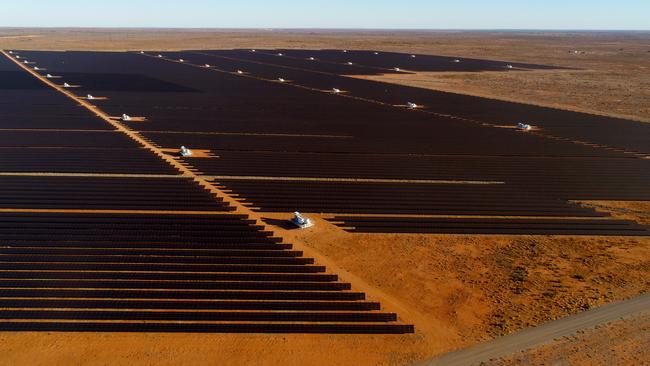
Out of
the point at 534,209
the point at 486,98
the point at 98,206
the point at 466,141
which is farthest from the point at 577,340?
the point at 486,98

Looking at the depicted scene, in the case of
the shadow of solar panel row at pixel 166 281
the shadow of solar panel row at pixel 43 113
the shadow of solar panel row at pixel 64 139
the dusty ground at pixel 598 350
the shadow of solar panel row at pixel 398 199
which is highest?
the shadow of solar panel row at pixel 43 113

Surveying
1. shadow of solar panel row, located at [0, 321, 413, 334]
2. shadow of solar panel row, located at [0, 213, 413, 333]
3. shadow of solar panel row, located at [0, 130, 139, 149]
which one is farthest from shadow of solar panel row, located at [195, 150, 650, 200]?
shadow of solar panel row, located at [0, 321, 413, 334]

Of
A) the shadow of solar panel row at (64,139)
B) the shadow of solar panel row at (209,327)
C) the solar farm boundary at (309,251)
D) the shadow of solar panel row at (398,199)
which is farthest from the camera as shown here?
the shadow of solar panel row at (64,139)

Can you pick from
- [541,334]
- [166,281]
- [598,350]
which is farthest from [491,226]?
[166,281]

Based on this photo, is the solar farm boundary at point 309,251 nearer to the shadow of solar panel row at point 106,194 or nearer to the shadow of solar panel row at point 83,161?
the shadow of solar panel row at point 106,194

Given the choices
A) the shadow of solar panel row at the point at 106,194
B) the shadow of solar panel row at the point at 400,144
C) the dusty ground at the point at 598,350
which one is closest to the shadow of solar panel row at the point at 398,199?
the shadow of solar panel row at the point at 106,194

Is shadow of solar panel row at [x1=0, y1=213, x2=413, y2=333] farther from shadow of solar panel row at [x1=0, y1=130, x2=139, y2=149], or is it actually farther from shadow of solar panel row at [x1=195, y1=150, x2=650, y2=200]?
shadow of solar panel row at [x1=0, y1=130, x2=139, y2=149]

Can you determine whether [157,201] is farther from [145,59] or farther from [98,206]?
[145,59]
